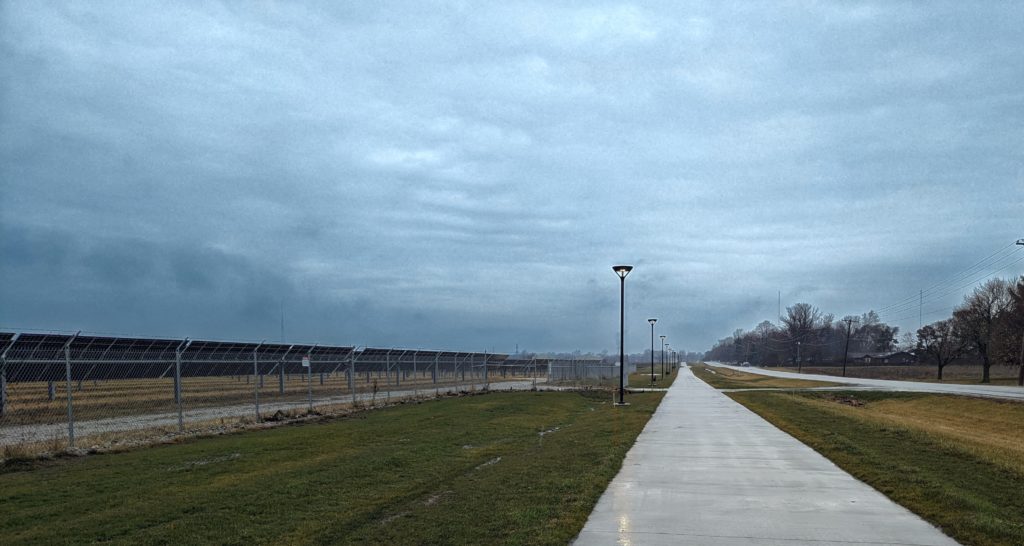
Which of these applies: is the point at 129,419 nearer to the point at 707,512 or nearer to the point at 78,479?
the point at 78,479

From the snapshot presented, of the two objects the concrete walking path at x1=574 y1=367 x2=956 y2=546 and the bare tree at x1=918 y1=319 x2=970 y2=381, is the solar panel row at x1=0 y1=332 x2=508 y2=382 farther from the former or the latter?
the bare tree at x1=918 y1=319 x2=970 y2=381

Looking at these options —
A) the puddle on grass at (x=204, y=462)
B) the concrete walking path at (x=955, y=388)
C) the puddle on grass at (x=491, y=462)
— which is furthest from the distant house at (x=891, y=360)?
the puddle on grass at (x=204, y=462)

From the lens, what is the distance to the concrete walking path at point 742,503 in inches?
271

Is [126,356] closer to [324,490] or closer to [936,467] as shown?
[324,490]

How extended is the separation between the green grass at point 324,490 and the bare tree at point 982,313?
72.9 meters

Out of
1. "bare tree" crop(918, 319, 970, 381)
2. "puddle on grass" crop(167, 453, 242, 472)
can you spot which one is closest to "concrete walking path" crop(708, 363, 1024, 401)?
"bare tree" crop(918, 319, 970, 381)

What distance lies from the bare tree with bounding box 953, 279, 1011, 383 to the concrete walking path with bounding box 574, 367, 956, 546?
72431 mm

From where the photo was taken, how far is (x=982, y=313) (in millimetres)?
76125

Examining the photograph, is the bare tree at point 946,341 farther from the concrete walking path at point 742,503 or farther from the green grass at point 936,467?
the concrete walking path at point 742,503

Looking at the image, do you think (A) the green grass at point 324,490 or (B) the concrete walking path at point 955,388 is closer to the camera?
(A) the green grass at point 324,490

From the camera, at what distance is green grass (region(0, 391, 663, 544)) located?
7.17m

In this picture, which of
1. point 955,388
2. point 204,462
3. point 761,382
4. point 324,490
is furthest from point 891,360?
point 324,490

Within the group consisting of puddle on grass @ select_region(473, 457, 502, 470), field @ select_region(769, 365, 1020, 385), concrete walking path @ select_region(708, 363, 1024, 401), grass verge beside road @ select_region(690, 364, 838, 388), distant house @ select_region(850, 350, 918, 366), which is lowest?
distant house @ select_region(850, 350, 918, 366)

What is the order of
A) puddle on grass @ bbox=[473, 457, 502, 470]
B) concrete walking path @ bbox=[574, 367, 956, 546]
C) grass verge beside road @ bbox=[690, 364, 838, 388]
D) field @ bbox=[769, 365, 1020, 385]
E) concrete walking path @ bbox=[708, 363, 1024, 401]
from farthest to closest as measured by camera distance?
field @ bbox=[769, 365, 1020, 385] → grass verge beside road @ bbox=[690, 364, 838, 388] → concrete walking path @ bbox=[708, 363, 1024, 401] → puddle on grass @ bbox=[473, 457, 502, 470] → concrete walking path @ bbox=[574, 367, 956, 546]
